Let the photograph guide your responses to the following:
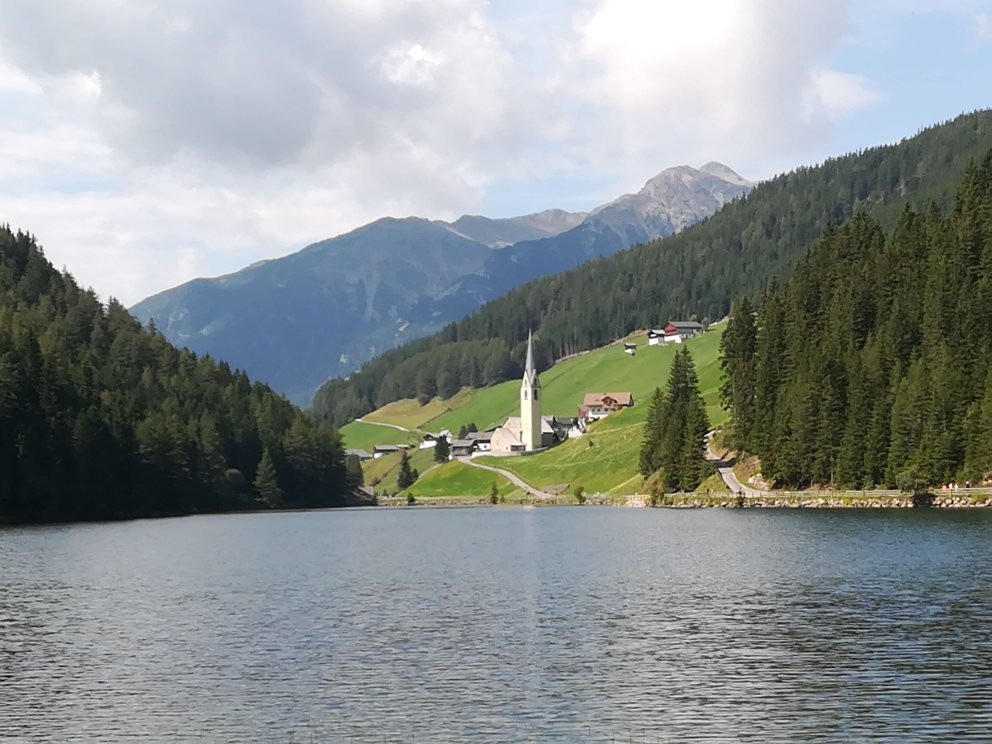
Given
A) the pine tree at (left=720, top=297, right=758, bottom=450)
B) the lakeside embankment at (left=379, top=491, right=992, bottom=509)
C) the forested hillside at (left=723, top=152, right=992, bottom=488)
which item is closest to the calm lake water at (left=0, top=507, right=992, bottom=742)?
the lakeside embankment at (left=379, top=491, right=992, bottom=509)

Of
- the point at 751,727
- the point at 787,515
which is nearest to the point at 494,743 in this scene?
the point at 751,727

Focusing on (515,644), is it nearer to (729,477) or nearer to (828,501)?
(828,501)

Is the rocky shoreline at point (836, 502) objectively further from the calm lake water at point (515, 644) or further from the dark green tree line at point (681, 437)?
the calm lake water at point (515, 644)

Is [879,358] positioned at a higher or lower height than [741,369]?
lower

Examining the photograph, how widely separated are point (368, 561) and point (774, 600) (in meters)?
41.0

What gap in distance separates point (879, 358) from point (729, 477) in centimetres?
3037

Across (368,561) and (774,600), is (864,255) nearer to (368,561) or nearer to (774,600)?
(368,561)

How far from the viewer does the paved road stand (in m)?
158

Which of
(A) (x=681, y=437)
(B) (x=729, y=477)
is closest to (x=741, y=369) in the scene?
(A) (x=681, y=437)

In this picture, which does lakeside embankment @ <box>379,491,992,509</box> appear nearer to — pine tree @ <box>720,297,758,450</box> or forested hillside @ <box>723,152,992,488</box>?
forested hillside @ <box>723,152,992,488</box>

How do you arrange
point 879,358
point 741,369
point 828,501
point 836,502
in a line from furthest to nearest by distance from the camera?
point 741,369, point 879,358, point 828,501, point 836,502

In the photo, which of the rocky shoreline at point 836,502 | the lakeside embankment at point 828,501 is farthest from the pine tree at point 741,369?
the rocky shoreline at point 836,502

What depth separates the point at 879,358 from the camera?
495ft

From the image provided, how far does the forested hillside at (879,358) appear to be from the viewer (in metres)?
133
